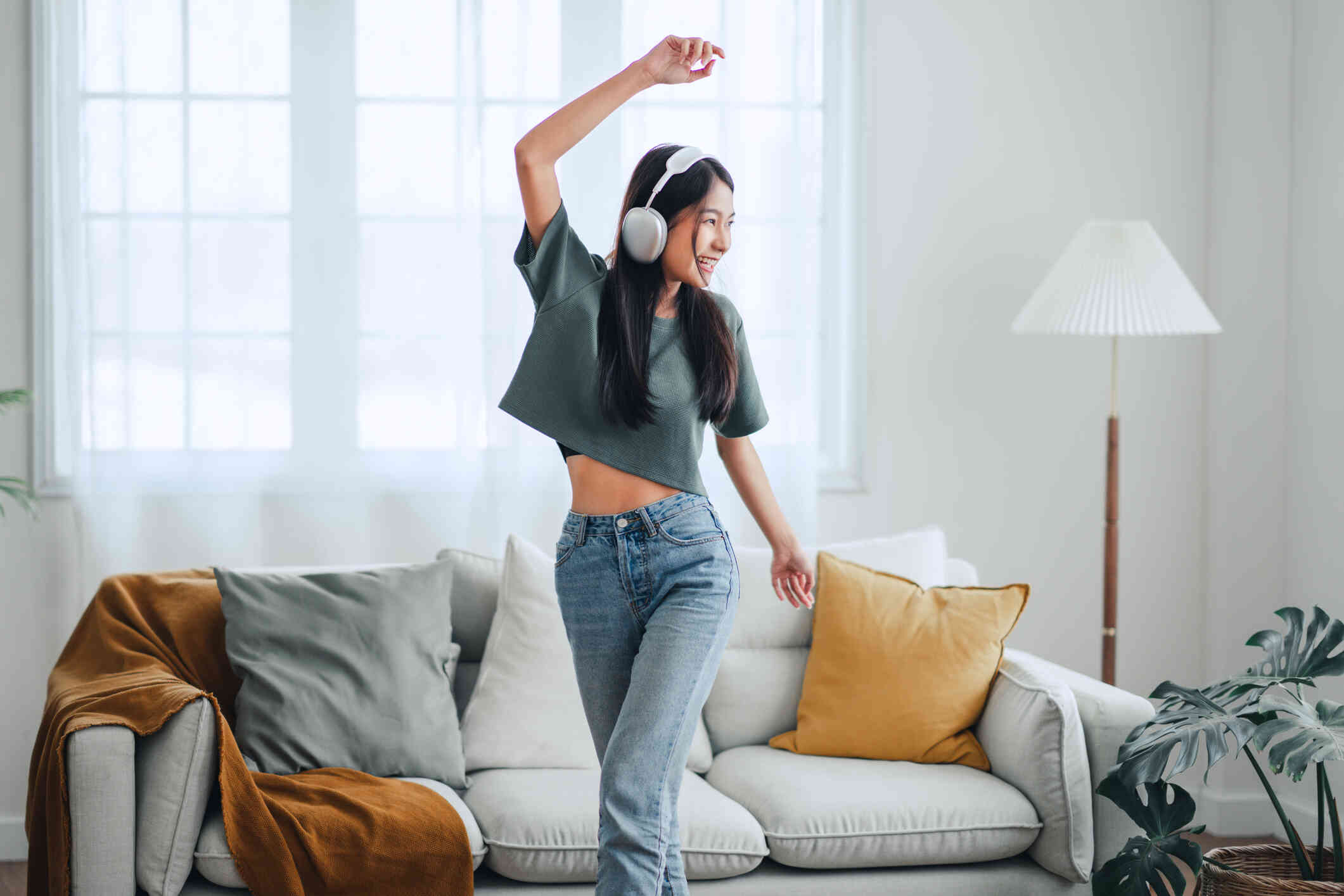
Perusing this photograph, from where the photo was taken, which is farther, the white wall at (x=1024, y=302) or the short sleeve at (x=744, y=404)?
the white wall at (x=1024, y=302)

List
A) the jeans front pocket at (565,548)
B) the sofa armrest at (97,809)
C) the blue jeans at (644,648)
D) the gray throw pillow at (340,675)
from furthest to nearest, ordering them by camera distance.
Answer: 1. the gray throw pillow at (340,675)
2. the sofa armrest at (97,809)
3. the jeans front pocket at (565,548)
4. the blue jeans at (644,648)

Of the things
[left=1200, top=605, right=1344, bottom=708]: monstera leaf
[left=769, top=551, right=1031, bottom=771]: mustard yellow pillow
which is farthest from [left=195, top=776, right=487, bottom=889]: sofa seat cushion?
[left=1200, top=605, right=1344, bottom=708]: monstera leaf

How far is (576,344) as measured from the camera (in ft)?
5.50

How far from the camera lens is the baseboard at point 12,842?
10.3 feet

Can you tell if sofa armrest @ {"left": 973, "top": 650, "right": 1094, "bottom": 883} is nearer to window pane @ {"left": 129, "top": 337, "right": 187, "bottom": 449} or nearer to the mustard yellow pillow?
the mustard yellow pillow

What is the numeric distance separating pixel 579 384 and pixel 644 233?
224 mm

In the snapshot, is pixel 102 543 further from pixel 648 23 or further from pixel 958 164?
pixel 958 164

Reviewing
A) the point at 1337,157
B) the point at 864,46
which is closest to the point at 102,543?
the point at 864,46

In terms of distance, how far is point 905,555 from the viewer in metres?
2.83

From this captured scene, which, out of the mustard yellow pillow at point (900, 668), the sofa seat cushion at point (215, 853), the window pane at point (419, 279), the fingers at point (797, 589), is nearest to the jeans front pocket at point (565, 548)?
the fingers at point (797, 589)

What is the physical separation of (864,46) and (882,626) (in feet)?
5.47

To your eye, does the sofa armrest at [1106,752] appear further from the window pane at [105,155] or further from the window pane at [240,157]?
the window pane at [105,155]

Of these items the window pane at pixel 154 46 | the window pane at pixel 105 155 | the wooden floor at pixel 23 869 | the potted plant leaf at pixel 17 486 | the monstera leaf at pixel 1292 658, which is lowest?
the wooden floor at pixel 23 869

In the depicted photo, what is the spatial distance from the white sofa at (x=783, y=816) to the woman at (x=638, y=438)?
1.91 feet
